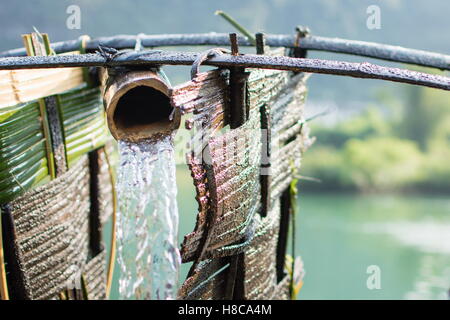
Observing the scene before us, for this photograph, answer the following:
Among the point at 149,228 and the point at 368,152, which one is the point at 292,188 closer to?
the point at 149,228

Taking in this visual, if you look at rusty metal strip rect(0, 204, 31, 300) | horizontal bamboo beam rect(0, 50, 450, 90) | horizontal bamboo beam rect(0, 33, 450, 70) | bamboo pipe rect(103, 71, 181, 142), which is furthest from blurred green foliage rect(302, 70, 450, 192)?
horizontal bamboo beam rect(0, 50, 450, 90)

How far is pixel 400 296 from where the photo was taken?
28.0 ft

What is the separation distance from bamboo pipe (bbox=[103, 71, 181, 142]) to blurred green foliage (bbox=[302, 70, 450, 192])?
395 inches

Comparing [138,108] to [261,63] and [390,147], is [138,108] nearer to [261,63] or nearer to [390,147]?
[261,63]

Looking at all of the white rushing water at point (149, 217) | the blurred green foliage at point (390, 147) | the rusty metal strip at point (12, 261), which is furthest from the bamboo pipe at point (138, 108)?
the blurred green foliage at point (390, 147)

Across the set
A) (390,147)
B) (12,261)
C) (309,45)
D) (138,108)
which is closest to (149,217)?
(138,108)

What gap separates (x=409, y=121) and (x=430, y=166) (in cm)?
134

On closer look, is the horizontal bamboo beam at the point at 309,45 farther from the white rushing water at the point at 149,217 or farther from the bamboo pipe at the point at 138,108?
the white rushing water at the point at 149,217

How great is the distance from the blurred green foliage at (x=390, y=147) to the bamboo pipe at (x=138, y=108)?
32.9 ft

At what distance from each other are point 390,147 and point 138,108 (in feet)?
38.8

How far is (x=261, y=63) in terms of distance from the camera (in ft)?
7.96

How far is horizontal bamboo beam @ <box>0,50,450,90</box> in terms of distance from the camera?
7.73 ft

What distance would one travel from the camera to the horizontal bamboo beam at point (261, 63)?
236cm
